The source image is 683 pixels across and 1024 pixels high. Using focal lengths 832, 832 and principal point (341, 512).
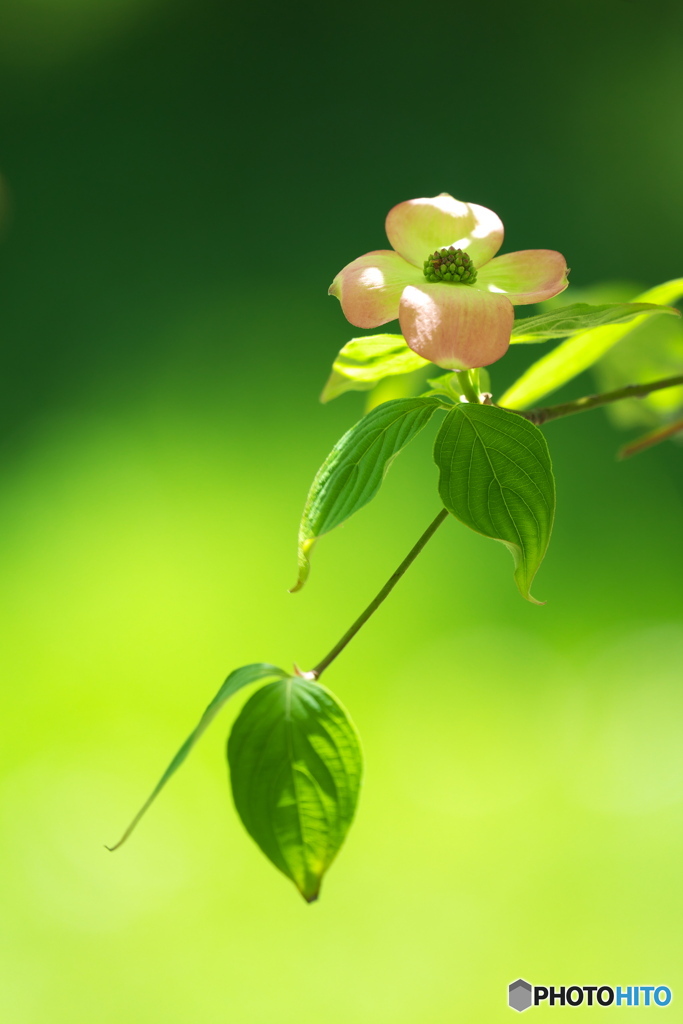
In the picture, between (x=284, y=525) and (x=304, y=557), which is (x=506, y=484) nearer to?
(x=304, y=557)

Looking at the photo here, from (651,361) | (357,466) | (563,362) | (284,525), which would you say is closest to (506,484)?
(357,466)

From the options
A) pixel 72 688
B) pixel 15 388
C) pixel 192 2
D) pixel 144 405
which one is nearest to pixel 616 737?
pixel 72 688

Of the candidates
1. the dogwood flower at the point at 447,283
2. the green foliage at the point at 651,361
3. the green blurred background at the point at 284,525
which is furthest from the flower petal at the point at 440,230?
the green blurred background at the point at 284,525

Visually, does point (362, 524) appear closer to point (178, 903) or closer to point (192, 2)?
point (178, 903)

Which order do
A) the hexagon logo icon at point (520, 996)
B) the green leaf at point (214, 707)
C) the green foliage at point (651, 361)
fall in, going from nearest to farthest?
1. the green leaf at point (214, 707)
2. the green foliage at point (651, 361)
3. the hexagon logo icon at point (520, 996)

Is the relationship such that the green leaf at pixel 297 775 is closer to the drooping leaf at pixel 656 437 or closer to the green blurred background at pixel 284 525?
the drooping leaf at pixel 656 437
